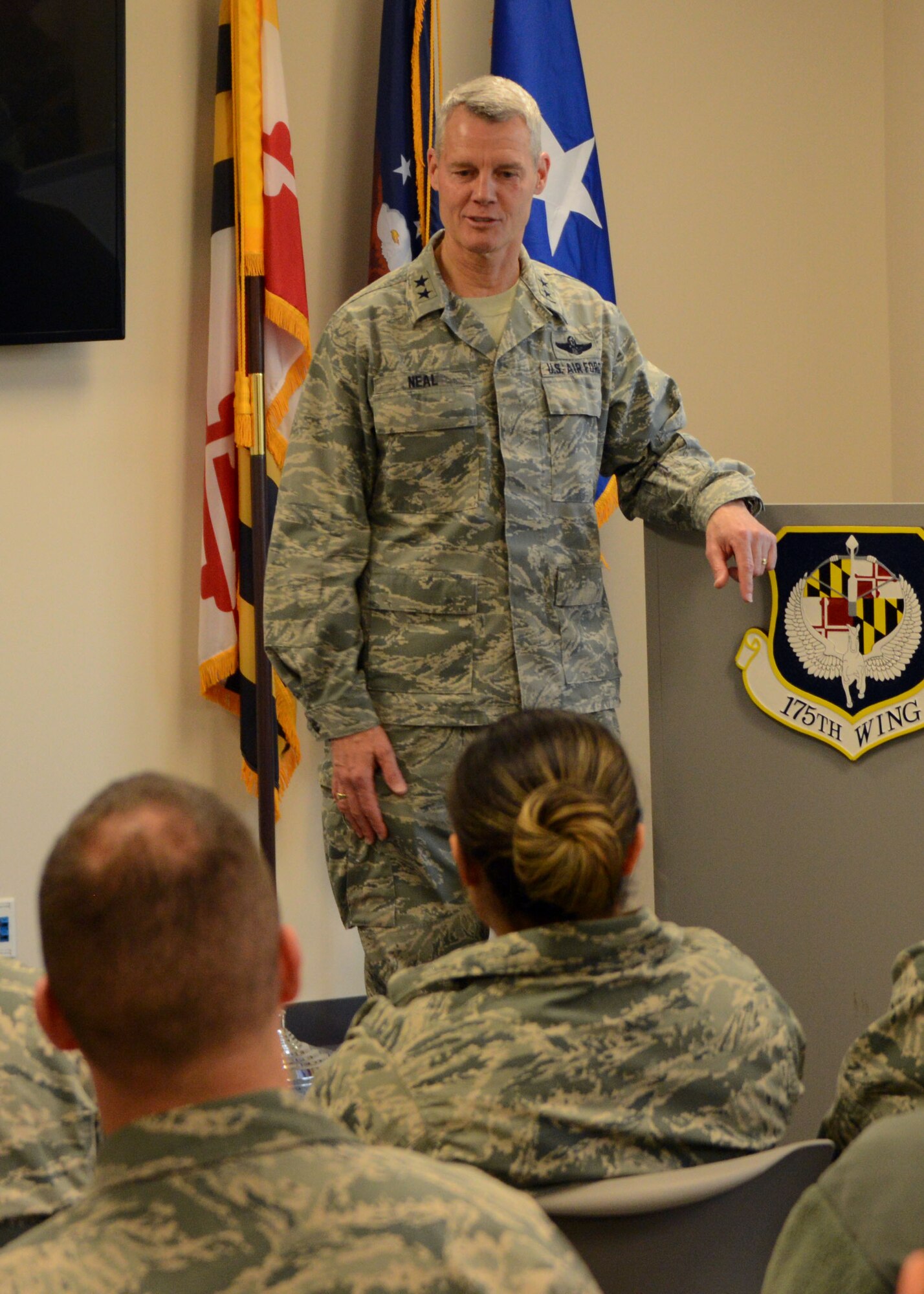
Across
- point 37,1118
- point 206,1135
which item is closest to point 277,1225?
point 206,1135

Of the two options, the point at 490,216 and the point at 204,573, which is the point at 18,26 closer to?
the point at 204,573

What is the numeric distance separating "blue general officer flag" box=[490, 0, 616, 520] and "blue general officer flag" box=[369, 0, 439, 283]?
214 mm

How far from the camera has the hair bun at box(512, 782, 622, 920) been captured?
4.11 feet

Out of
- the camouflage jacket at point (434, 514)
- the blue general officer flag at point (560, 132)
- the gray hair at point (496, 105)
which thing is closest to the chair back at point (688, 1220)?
the camouflage jacket at point (434, 514)

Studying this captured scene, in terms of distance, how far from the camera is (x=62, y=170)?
3084 mm

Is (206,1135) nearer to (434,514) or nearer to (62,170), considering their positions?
(434,514)

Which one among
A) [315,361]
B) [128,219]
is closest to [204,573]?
[128,219]

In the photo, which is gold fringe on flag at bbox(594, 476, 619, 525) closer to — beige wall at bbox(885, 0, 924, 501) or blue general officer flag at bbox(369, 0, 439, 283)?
blue general officer flag at bbox(369, 0, 439, 283)

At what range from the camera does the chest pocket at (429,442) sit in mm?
2189

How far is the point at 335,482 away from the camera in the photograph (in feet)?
7.15

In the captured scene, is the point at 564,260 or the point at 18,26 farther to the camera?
the point at 564,260

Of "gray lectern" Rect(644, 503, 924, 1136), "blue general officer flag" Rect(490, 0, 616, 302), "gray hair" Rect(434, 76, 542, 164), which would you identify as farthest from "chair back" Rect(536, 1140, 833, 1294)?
"blue general officer flag" Rect(490, 0, 616, 302)

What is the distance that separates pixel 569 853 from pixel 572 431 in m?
1.13

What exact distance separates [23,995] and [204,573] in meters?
2.20
